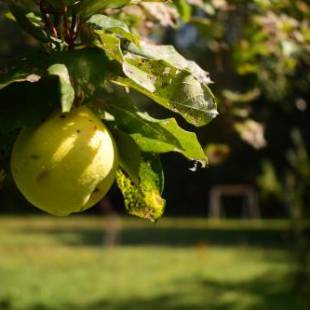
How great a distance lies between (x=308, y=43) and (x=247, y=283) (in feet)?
18.7

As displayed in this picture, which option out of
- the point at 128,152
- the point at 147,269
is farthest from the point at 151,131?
the point at 147,269

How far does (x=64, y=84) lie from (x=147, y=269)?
322 inches

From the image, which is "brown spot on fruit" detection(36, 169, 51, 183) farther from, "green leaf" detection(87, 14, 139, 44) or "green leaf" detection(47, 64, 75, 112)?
"green leaf" detection(87, 14, 139, 44)

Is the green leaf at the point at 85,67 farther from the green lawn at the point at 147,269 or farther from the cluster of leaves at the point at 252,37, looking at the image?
the green lawn at the point at 147,269

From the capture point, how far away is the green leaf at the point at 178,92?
33.2 inches

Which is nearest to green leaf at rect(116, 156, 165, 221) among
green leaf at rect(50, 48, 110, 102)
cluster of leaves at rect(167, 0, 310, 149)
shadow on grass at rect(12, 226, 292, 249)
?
green leaf at rect(50, 48, 110, 102)

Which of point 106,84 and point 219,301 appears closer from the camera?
point 106,84

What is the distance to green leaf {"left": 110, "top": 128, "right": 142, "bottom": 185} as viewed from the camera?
0.90 meters

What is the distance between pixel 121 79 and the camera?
86cm

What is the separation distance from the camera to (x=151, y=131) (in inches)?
34.9

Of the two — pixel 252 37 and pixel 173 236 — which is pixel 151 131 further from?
pixel 173 236

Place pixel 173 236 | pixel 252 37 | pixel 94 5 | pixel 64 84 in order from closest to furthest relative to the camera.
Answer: pixel 64 84 < pixel 94 5 < pixel 252 37 < pixel 173 236

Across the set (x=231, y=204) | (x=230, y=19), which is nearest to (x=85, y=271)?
(x=230, y=19)

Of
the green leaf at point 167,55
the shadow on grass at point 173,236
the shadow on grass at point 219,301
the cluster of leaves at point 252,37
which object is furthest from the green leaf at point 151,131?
the shadow on grass at point 173,236
